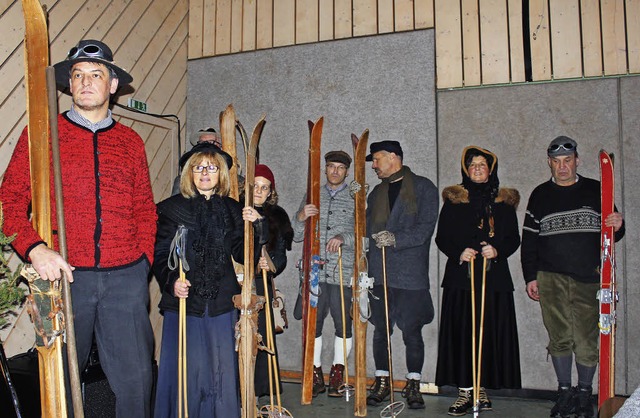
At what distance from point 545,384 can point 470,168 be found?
1.67 m

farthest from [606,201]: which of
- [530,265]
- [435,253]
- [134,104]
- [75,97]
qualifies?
[134,104]

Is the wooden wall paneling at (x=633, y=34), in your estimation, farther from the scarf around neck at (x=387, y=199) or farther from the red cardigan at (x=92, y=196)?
the red cardigan at (x=92, y=196)

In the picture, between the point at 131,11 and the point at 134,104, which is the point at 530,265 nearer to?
the point at 134,104

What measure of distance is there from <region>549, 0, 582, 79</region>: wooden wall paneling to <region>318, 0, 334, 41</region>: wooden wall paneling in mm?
1711

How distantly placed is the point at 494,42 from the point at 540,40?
0.33 metres

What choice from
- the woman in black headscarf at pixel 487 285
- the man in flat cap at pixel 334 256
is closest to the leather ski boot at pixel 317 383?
the man in flat cap at pixel 334 256

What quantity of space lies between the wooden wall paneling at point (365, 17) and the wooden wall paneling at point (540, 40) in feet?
3.92

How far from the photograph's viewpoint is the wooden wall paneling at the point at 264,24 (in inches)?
189

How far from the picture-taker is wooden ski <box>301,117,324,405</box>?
3.65m

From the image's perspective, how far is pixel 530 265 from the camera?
3576mm

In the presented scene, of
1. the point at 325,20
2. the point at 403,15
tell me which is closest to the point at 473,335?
the point at 403,15

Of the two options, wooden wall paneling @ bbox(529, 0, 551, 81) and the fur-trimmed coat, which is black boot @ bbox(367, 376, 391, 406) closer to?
the fur-trimmed coat

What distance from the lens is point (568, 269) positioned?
11.1ft

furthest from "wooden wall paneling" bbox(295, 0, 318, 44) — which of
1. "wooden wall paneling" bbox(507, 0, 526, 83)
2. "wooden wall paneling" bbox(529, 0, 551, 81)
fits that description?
"wooden wall paneling" bbox(529, 0, 551, 81)
